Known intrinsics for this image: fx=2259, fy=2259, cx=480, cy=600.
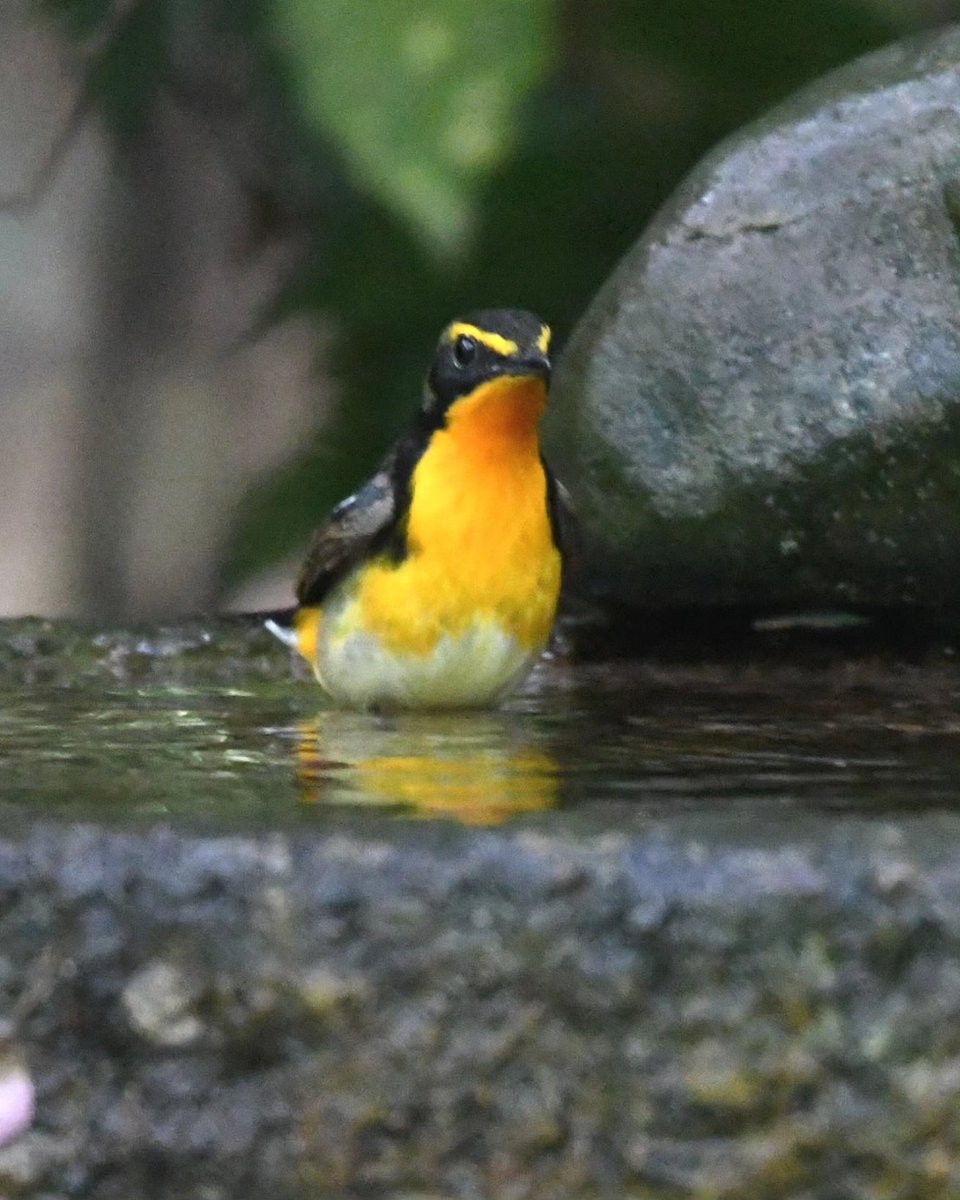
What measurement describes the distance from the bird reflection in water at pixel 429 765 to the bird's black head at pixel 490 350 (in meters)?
0.60

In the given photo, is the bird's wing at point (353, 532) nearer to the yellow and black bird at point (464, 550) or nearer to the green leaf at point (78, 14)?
the yellow and black bird at point (464, 550)

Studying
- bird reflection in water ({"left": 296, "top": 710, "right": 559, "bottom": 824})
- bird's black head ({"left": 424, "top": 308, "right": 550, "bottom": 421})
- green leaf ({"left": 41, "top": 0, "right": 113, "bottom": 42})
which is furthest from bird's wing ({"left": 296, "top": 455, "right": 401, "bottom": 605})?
green leaf ({"left": 41, "top": 0, "right": 113, "bottom": 42})

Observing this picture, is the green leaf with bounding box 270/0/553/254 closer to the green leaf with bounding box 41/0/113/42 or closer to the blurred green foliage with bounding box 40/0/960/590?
the blurred green foliage with bounding box 40/0/960/590

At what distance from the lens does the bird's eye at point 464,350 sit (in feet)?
13.1

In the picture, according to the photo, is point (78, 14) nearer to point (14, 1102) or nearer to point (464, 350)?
point (464, 350)

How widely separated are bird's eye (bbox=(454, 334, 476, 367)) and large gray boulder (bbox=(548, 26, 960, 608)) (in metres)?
0.48

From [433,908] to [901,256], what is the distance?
2.44m

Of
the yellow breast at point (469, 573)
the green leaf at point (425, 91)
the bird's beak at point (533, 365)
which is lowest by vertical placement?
the yellow breast at point (469, 573)

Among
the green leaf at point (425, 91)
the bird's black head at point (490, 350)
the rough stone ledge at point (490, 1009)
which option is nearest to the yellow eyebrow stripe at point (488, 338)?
the bird's black head at point (490, 350)

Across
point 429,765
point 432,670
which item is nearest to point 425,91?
point 432,670

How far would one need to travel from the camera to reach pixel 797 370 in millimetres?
4273

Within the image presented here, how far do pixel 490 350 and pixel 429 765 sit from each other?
1.13m

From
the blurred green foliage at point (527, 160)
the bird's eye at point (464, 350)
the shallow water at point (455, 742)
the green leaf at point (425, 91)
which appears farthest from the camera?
the blurred green foliage at point (527, 160)

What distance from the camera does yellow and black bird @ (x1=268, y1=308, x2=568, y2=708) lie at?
3.99 metres
